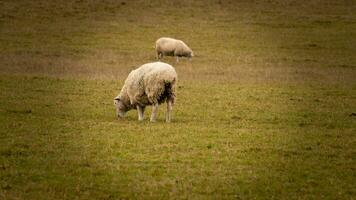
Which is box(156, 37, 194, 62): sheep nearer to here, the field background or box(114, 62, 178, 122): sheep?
the field background

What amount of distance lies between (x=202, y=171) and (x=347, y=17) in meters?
37.3

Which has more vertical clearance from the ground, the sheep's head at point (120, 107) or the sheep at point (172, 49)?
the sheep at point (172, 49)

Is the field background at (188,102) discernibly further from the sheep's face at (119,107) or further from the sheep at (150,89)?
the sheep at (150,89)

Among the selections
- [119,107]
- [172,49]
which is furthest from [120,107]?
[172,49]

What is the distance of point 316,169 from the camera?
11.9m

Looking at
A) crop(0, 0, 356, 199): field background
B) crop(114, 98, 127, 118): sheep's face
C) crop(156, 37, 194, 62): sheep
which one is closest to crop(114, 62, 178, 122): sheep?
crop(114, 98, 127, 118): sheep's face

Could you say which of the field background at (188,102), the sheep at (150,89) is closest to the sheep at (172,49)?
the field background at (188,102)

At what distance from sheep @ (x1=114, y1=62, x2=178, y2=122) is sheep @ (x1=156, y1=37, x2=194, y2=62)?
17.3 meters

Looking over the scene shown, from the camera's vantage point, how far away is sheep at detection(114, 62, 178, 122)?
16.7 meters

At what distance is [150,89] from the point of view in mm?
17047

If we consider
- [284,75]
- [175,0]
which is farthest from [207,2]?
[284,75]

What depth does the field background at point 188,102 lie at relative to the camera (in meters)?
10.9

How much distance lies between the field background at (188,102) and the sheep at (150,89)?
53cm

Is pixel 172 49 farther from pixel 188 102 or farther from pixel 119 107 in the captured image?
pixel 119 107
